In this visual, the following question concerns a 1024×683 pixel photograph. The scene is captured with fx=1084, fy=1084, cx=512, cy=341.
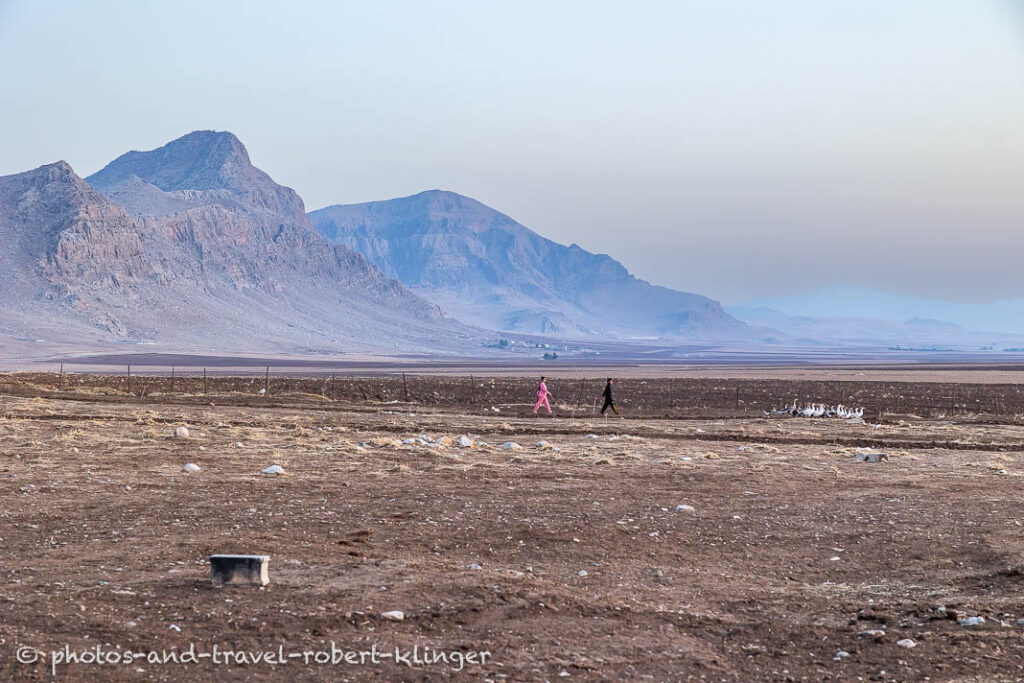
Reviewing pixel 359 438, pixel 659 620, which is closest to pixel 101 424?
pixel 359 438

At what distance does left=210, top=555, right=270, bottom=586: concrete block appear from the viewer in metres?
9.99

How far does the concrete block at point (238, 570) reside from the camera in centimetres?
999

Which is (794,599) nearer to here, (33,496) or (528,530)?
(528,530)

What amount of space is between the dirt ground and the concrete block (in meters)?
0.12

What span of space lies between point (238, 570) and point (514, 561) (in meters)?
3.20

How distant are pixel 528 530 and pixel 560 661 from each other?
5269mm

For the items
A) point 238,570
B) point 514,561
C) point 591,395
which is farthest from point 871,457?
point 591,395

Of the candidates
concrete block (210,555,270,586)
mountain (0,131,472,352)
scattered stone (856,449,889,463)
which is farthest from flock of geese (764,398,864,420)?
mountain (0,131,472,352)

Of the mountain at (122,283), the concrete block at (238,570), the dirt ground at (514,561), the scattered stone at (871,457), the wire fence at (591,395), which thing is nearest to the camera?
the dirt ground at (514,561)

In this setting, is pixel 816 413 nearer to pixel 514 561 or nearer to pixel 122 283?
pixel 514 561

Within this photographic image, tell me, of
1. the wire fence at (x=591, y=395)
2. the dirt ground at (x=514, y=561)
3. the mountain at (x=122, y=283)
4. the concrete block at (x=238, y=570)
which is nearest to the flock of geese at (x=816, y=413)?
the wire fence at (x=591, y=395)

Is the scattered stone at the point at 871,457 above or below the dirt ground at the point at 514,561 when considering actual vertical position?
above

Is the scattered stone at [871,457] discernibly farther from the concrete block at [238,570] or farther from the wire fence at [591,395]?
the wire fence at [591,395]

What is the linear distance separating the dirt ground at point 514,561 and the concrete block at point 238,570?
12cm
